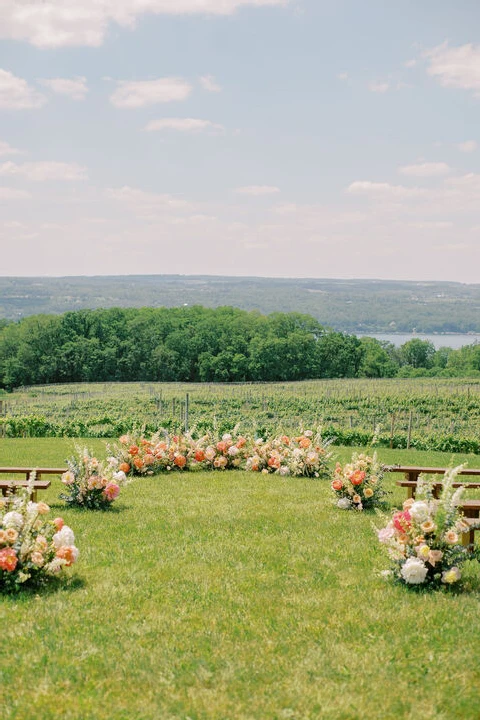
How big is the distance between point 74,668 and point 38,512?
1972 millimetres

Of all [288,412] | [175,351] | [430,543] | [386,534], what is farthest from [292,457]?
[175,351]

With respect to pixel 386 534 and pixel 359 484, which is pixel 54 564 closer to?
pixel 386 534

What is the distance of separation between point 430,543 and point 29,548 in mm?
3465

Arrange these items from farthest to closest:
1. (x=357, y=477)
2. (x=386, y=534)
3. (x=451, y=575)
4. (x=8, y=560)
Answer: (x=357, y=477) → (x=386, y=534) → (x=451, y=575) → (x=8, y=560)

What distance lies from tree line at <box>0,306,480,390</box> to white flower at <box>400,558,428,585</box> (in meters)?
85.1

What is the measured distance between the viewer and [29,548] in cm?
620

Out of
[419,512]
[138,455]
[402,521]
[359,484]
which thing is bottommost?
[138,455]

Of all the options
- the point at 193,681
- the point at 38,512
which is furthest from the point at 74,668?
the point at 38,512

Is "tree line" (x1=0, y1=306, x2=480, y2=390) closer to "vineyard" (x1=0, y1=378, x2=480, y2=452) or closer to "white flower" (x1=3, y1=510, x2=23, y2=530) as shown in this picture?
"vineyard" (x1=0, y1=378, x2=480, y2=452)

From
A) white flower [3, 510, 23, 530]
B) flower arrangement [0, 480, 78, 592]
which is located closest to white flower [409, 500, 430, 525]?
flower arrangement [0, 480, 78, 592]

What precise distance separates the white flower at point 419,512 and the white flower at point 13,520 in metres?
3.41

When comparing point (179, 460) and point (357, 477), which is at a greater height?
point (357, 477)

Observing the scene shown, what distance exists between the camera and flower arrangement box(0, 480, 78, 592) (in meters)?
6.11

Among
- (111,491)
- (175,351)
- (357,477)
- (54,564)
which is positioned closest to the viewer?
(54,564)
